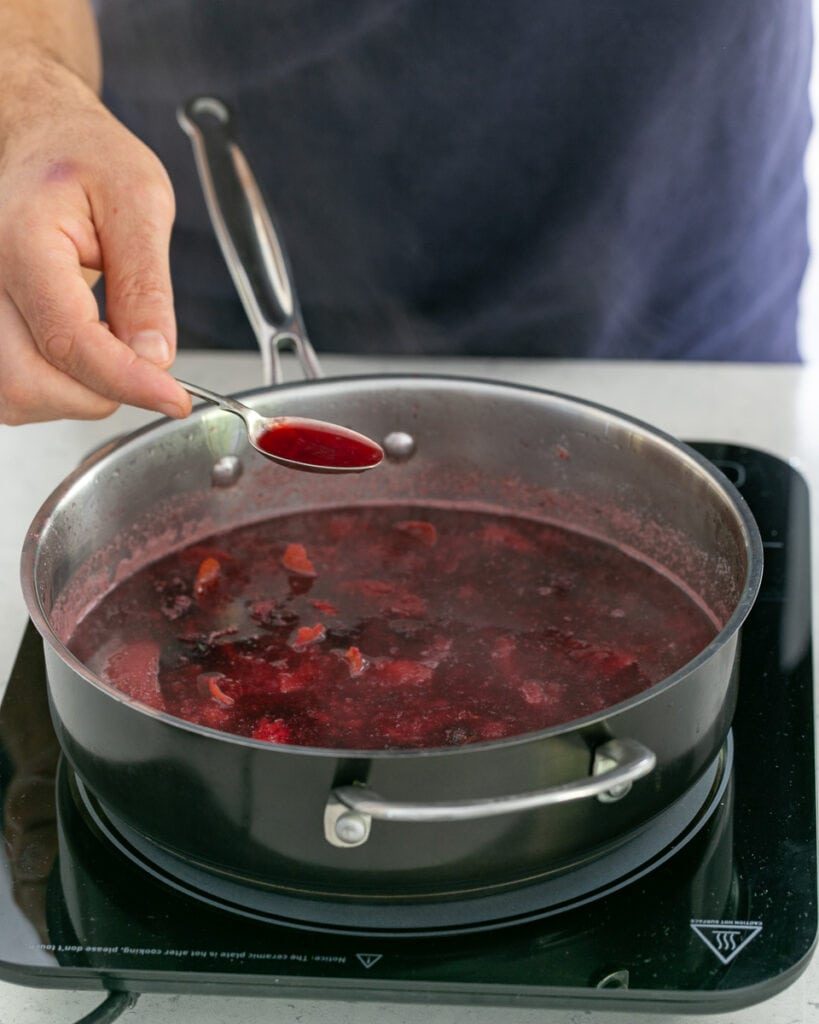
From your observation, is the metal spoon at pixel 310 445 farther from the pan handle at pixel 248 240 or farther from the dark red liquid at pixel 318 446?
the pan handle at pixel 248 240

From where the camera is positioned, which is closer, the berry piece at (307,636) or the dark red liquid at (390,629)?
the dark red liquid at (390,629)

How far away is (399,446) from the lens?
5.40 ft

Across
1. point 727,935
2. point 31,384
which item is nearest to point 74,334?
point 31,384

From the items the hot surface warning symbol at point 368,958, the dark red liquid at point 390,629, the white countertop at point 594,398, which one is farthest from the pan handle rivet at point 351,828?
the white countertop at point 594,398

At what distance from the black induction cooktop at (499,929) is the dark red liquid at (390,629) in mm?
144

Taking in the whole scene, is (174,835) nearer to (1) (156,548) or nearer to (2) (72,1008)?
(2) (72,1008)

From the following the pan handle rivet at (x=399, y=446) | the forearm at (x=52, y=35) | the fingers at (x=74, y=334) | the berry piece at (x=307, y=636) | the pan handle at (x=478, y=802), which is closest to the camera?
the pan handle at (x=478, y=802)

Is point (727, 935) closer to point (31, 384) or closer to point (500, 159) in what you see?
point (31, 384)

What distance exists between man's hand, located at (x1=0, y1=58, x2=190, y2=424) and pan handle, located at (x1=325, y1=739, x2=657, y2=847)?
1.55 ft

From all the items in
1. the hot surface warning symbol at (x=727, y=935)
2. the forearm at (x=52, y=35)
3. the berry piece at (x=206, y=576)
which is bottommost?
the berry piece at (x=206, y=576)

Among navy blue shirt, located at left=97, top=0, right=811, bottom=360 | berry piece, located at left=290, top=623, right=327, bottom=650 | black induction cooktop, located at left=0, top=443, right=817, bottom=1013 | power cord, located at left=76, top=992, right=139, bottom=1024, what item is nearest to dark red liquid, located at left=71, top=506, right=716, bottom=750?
berry piece, located at left=290, top=623, right=327, bottom=650

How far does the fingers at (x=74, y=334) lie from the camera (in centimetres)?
127

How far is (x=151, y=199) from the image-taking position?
4.77ft

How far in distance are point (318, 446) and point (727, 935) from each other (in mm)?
651
